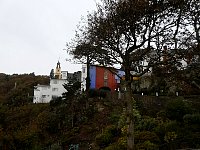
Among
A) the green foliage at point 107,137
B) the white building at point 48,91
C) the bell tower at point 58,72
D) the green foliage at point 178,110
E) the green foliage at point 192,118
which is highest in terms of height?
the bell tower at point 58,72

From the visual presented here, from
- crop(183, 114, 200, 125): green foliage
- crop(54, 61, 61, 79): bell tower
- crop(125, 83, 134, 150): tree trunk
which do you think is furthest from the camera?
crop(54, 61, 61, 79): bell tower

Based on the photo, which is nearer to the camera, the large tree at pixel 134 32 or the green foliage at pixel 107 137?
the large tree at pixel 134 32

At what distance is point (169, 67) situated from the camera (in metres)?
17.0

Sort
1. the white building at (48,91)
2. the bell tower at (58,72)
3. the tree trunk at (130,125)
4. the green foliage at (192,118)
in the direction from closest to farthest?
the tree trunk at (130,125) → the green foliage at (192,118) → the white building at (48,91) → the bell tower at (58,72)

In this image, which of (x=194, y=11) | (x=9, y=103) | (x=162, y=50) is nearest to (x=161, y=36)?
(x=162, y=50)

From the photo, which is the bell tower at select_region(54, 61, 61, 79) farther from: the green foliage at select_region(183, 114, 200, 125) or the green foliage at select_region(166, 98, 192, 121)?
the green foliage at select_region(183, 114, 200, 125)

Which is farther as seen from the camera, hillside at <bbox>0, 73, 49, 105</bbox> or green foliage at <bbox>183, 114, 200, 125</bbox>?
hillside at <bbox>0, 73, 49, 105</bbox>

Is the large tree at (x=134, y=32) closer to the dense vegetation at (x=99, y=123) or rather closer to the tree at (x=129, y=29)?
the tree at (x=129, y=29)

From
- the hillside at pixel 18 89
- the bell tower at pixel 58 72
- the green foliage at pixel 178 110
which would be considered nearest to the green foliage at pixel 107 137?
the green foliage at pixel 178 110

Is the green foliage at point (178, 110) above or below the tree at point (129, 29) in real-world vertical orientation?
below

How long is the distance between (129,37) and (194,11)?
3369 millimetres

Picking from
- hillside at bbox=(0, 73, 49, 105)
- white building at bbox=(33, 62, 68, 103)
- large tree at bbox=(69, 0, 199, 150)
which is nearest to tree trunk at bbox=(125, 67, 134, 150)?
large tree at bbox=(69, 0, 199, 150)

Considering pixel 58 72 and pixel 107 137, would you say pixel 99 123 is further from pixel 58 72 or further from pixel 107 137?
pixel 58 72

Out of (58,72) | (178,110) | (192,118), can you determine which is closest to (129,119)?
(192,118)
